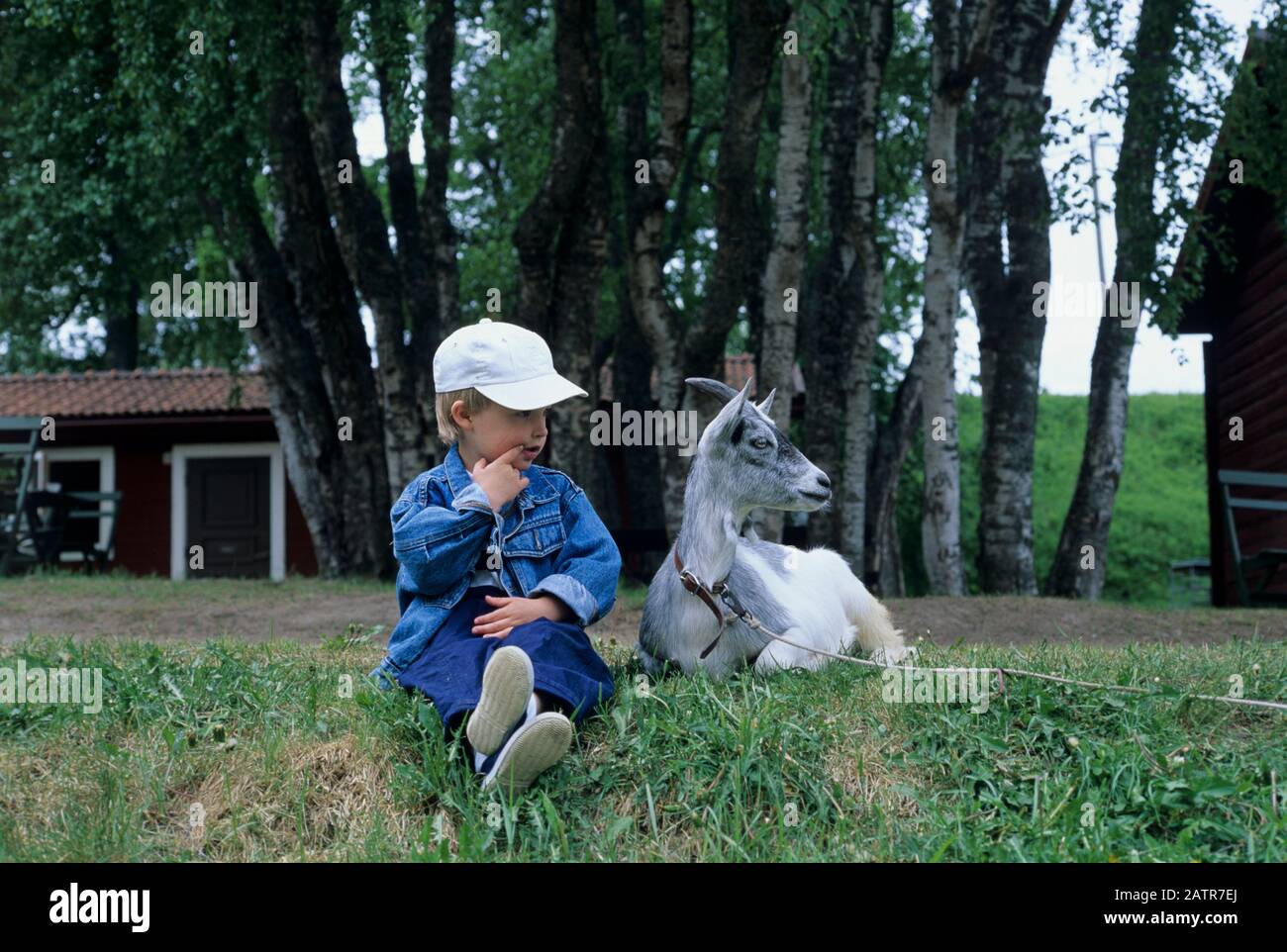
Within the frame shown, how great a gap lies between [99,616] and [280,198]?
19.2 feet

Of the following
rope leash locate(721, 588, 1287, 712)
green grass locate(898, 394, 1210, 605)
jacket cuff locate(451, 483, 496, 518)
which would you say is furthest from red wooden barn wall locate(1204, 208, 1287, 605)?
jacket cuff locate(451, 483, 496, 518)

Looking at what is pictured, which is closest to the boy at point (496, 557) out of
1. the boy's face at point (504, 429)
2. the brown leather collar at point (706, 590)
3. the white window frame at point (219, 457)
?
the boy's face at point (504, 429)

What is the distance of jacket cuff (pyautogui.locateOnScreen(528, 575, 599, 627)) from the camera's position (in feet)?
14.9

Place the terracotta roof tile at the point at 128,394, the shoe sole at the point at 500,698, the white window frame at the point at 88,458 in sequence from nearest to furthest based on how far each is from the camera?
the shoe sole at the point at 500,698
the terracotta roof tile at the point at 128,394
the white window frame at the point at 88,458

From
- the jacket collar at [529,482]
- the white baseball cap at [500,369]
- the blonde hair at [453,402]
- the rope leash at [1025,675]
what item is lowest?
the rope leash at [1025,675]

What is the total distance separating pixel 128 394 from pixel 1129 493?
76.3 feet

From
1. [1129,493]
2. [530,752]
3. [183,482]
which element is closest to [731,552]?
[530,752]

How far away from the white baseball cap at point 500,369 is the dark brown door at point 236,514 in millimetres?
22411

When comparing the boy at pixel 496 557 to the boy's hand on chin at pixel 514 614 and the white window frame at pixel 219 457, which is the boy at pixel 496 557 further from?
the white window frame at pixel 219 457

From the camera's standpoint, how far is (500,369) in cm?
448

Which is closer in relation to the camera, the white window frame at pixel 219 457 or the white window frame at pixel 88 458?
the white window frame at pixel 219 457

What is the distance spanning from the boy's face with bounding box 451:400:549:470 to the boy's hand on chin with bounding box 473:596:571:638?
490 mm

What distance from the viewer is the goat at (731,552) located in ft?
17.1
